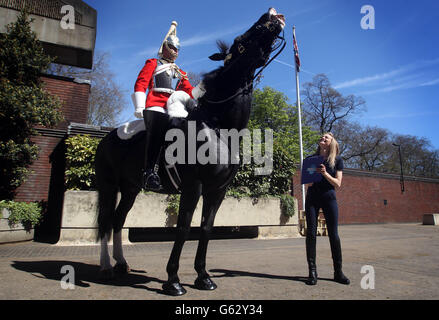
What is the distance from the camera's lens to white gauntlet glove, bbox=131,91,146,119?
162 inches

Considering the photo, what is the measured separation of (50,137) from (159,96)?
1039cm

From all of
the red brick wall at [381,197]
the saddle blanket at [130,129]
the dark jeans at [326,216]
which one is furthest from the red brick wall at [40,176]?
the red brick wall at [381,197]

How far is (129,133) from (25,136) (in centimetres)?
790

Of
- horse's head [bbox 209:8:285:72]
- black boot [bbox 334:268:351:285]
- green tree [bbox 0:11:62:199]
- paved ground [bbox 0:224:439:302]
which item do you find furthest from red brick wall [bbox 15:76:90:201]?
black boot [bbox 334:268:351:285]

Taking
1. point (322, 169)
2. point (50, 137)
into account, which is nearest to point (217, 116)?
point (322, 169)

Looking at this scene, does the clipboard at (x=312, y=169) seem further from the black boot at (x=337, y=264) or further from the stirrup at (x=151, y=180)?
the stirrup at (x=151, y=180)

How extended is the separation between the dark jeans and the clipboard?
0.18 m

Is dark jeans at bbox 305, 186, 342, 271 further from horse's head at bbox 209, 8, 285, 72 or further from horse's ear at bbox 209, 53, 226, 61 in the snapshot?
horse's ear at bbox 209, 53, 226, 61

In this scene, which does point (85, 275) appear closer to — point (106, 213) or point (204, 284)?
point (106, 213)

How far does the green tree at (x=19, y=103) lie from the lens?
9.34 metres

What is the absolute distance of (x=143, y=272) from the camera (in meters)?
4.68
